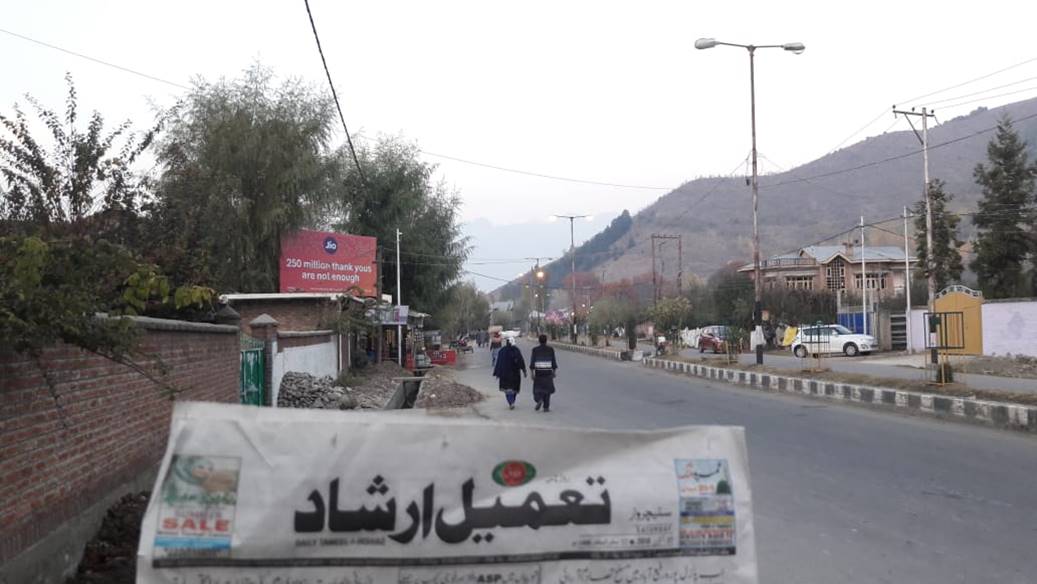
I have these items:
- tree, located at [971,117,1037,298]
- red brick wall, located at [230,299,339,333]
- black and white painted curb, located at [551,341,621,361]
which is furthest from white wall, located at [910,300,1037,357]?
red brick wall, located at [230,299,339,333]

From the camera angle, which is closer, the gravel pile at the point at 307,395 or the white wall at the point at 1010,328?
the gravel pile at the point at 307,395

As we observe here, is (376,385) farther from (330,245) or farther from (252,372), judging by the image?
(252,372)

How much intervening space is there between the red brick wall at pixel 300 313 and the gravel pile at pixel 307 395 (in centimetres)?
602

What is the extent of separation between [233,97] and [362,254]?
9.08 m

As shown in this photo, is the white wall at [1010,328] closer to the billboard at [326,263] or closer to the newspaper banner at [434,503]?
the billboard at [326,263]

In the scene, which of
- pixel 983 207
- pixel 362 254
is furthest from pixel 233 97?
pixel 983 207

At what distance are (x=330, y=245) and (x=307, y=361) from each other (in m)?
12.7

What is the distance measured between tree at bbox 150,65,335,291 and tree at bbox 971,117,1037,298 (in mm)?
36027

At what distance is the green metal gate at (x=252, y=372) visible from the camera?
16.0m

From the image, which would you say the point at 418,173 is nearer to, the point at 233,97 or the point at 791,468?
the point at 233,97

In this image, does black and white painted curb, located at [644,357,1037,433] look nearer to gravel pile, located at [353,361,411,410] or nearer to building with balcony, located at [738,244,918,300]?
gravel pile, located at [353,361,411,410]

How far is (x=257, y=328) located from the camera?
1806 centimetres

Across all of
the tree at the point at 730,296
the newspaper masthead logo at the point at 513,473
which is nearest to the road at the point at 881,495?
the newspaper masthead logo at the point at 513,473

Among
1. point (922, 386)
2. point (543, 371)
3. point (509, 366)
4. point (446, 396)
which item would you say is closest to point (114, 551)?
point (543, 371)
